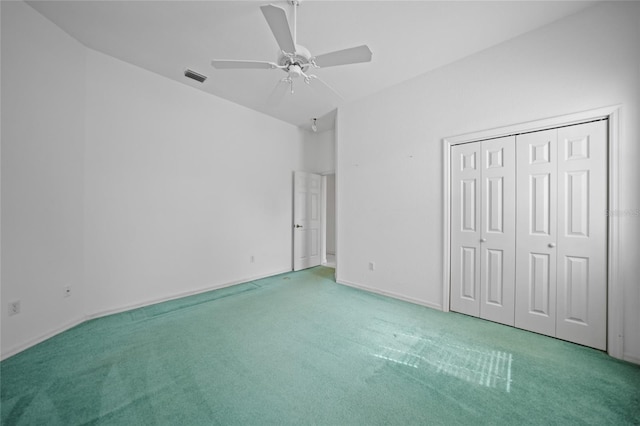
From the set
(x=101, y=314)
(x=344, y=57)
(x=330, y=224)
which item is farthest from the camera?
(x=330, y=224)

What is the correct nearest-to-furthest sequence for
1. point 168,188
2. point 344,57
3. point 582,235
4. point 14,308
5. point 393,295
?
point 344,57 < point 14,308 < point 582,235 < point 168,188 < point 393,295

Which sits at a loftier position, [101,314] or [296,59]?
[296,59]

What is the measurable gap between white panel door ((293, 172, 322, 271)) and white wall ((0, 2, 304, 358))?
0.66m

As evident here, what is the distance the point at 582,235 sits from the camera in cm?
222

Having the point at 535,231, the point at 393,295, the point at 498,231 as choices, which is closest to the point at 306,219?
the point at 393,295

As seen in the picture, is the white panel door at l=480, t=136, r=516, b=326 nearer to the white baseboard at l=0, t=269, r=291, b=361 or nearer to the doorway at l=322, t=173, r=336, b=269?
the white baseboard at l=0, t=269, r=291, b=361

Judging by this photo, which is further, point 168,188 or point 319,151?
point 319,151

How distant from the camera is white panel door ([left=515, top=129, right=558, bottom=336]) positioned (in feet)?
7.75

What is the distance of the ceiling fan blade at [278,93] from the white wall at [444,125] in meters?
1.05

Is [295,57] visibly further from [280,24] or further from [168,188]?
[168,188]

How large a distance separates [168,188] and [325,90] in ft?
8.83

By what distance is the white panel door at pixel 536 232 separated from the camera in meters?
2.36

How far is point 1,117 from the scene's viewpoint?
2014 mm

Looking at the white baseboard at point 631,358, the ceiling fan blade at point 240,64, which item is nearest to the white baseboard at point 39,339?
the ceiling fan blade at point 240,64
